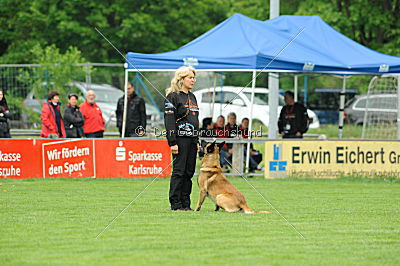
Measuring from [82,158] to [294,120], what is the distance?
5.39 m

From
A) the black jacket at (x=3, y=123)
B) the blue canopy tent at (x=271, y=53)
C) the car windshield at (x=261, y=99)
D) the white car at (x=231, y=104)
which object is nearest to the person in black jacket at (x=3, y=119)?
the black jacket at (x=3, y=123)

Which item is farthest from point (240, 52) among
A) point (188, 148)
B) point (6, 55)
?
point (6, 55)

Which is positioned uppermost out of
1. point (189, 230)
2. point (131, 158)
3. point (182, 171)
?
point (182, 171)

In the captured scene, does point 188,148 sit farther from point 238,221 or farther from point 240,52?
point 240,52

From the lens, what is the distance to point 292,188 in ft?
47.4

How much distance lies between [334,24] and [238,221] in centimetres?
2118

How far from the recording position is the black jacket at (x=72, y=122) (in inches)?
641

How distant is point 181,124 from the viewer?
9883mm

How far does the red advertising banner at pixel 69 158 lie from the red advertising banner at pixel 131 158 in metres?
0.19

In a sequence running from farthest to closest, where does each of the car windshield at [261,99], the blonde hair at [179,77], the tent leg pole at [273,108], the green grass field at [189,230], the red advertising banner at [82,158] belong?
the car windshield at [261,99] < the tent leg pole at [273,108] < the red advertising banner at [82,158] < the blonde hair at [179,77] < the green grass field at [189,230]

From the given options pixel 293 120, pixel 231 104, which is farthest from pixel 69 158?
pixel 231 104

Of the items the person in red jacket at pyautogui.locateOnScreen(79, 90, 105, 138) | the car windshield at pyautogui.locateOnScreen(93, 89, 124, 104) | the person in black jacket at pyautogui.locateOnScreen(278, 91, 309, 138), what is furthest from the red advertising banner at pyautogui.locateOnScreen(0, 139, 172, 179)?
the car windshield at pyautogui.locateOnScreen(93, 89, 124, 104)

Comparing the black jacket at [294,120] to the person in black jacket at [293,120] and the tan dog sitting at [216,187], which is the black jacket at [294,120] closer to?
the person in black jacket at [293,120]

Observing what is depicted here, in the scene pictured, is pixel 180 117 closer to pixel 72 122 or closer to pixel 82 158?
pixel 82 158
